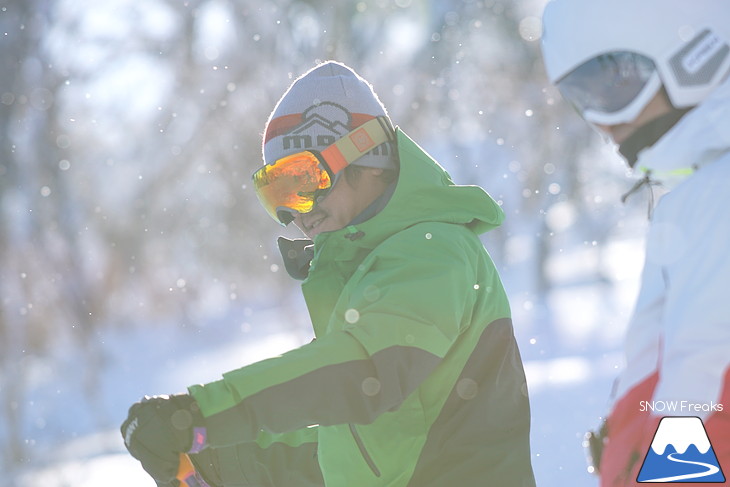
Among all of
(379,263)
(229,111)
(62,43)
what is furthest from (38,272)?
(379,263)

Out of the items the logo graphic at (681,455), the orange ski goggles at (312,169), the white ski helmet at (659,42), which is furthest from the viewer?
the orange ski goggles at (312,169)

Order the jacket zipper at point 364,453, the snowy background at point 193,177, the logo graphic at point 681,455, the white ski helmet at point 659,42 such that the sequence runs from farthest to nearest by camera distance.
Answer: the snowy background at point 193,177 < the jacket zipper at point 364,453 < the white ski helmet at point 659,42 < the logo graphic at point 681,455

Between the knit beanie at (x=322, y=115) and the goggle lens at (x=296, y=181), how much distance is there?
5cm

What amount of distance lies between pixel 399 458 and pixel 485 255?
1.92 ft

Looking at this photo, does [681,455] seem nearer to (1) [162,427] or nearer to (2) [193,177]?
(1) [162,427]

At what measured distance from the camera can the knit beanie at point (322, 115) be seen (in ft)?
8.50

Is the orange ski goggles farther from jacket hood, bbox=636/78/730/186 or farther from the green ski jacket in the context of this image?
jacket hood, bbox=636/78/730/186

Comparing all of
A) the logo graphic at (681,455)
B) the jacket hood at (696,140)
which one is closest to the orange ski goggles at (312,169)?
the jacket hood at (696,140)

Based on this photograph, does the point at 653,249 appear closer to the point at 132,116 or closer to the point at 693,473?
the point at 693,473

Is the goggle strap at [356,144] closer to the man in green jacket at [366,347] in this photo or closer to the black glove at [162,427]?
the man in green jacket at [366,347]

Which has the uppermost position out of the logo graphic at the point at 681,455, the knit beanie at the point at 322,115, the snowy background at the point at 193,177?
the snowy background at the point at 193,177

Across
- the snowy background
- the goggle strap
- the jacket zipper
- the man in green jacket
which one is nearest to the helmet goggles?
the man in green jacket

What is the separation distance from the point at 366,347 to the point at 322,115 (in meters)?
0.98

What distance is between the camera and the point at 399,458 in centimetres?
220
